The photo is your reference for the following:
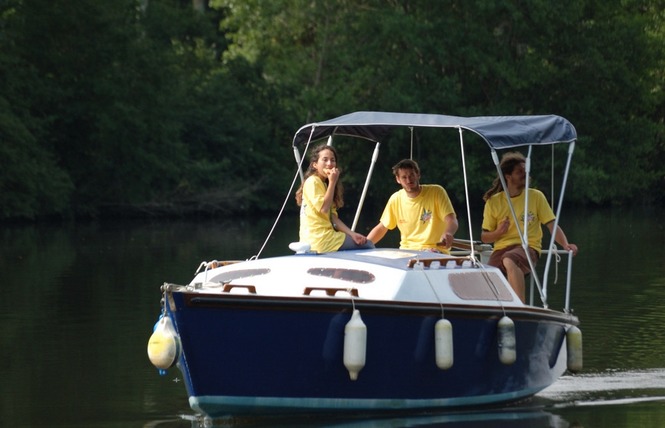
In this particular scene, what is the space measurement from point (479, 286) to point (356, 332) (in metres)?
1.79

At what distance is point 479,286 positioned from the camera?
42.0ft

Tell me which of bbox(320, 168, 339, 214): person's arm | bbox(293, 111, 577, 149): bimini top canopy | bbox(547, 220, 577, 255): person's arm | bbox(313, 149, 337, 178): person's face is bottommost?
bbox(547, 220, 577, 255): person's arm

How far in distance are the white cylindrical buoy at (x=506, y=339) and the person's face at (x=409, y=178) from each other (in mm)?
1883

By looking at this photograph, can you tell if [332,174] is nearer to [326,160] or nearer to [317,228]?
[326,160]

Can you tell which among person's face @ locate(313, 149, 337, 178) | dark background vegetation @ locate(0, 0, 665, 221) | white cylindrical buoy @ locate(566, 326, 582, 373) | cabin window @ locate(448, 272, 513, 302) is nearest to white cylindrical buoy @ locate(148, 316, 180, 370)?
person's face @ locate(313, 149, 337, 178)

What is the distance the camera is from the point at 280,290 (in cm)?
1238

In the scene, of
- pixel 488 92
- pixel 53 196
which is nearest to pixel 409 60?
pixel 488 92

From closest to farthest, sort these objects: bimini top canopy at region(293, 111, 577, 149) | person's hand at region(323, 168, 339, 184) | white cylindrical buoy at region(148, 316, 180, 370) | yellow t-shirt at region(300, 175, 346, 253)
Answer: white cylindrical buoy at region(148, 316, 180, 370), bimini top canopy at region(293, 111, 577, 149), person's hand at region(323, 168, 339, 184), yellow t-shirt at region(300, 175, 346, 253)

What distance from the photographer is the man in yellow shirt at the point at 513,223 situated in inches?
553

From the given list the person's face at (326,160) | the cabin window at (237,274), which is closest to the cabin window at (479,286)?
the person's face at (326,160)

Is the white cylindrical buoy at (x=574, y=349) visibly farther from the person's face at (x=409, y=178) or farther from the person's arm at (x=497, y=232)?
the person's face at (x=409, y=178)

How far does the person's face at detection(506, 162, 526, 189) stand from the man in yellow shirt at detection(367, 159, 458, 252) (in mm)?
718

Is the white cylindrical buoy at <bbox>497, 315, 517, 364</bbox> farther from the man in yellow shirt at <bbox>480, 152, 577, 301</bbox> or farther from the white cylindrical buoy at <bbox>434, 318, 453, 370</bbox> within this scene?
the man in yellow shirt at <bbox>480, 152, 577, 301</bbox>

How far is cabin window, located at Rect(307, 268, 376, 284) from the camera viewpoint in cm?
1229
